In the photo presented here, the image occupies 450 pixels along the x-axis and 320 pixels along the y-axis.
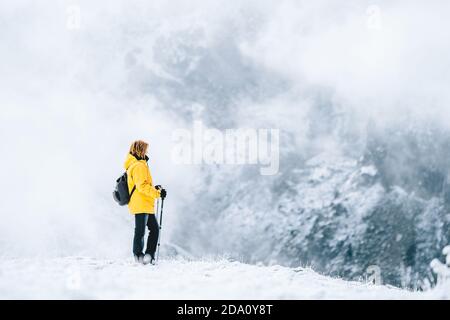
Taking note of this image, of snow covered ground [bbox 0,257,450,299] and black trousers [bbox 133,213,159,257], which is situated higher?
black trousers [bbox 133,213,159,257]

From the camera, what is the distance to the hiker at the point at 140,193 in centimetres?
1259

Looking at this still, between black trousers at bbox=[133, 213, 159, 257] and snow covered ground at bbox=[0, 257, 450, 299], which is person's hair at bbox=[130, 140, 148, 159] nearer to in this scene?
black trousers at bbox=[133, 213, 159, 257]

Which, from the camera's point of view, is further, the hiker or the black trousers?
the black trousers

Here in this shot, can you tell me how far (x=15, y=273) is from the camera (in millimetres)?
10844

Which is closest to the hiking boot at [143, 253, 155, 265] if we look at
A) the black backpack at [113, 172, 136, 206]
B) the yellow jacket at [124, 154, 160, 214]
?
the yellow jacket at [124, 154, 160, 214]

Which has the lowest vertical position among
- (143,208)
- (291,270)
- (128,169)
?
(291,270)

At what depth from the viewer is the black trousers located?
507 inches

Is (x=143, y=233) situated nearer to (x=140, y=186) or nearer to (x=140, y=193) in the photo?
(x=140, y=193)

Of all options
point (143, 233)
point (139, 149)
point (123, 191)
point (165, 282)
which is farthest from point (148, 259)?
point (165, 282)

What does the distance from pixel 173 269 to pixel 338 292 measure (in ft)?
12.6

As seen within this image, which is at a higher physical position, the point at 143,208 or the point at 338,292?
the point at 143,208

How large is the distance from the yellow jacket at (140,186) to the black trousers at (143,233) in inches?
7.0
